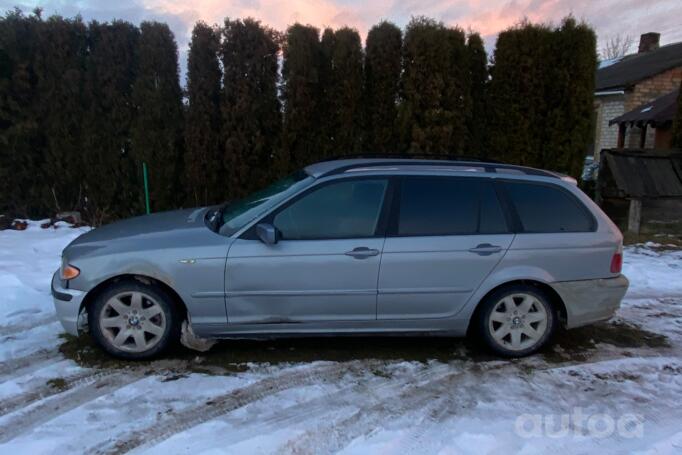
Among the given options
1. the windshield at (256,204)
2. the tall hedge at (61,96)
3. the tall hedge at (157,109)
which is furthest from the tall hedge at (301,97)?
the windshield at (256,204)

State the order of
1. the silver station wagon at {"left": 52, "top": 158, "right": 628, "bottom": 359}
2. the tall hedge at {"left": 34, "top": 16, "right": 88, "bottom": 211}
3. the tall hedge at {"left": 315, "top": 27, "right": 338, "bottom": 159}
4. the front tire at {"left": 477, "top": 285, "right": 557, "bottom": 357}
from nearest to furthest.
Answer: the silver station wagon at {"left": 52, "top": 158, "right": 628, "bottom": 359}
the front tire at {"left": 477, "top": 285, "right": 557, "bottom": 357}
the tall hedge at {"left": 34, "top": 16, "right": 88, "bottom": 211}
the tall hedge at {"left": 315, "top": 27, "right": 338, "bottom": 159}

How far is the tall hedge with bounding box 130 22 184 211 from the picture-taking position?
809 centimetres

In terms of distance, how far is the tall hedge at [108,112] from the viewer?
811 cm

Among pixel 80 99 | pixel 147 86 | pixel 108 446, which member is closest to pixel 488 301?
pixel 108 446

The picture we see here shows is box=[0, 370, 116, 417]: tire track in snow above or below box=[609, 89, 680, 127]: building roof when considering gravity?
below

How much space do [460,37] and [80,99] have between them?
6.28 metres

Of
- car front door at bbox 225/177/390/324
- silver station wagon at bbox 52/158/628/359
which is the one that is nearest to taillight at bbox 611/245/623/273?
silver station wagon at bbox 52/158/628/359

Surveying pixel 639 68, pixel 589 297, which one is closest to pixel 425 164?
pixel 589 297

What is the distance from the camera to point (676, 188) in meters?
8.75

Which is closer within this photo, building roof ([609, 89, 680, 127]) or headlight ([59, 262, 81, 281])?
headlight ([59, 262, 81, 281])

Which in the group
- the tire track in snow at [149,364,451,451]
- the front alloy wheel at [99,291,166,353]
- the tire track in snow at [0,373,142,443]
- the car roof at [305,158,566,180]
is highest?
the car roof at [305,158,566,180]

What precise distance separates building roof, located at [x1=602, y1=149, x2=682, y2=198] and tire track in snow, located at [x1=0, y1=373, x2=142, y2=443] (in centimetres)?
831

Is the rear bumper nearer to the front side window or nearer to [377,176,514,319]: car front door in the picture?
[377,176,514,319]: car front door

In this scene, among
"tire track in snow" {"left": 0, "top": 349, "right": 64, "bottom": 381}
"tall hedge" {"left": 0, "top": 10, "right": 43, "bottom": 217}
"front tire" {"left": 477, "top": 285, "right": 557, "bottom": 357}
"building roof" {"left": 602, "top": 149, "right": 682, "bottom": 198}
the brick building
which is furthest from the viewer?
the brick building
